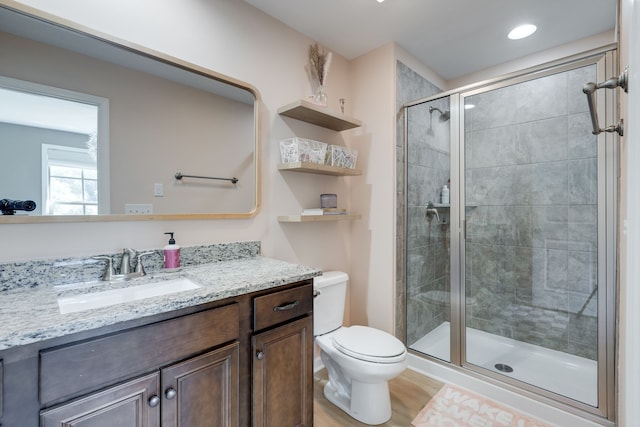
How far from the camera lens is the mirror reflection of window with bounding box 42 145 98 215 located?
3.84 feet

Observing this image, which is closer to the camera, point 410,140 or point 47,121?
point 47,121

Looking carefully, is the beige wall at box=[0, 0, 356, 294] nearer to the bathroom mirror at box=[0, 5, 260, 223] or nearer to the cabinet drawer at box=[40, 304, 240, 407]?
the bathroom mirror at box=[0, 5, 260, 223]

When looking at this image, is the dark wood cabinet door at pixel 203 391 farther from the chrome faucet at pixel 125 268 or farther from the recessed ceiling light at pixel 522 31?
the recessed ceiling light at pixel 522 31

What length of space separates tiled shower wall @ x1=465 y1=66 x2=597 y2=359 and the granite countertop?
1.63 meters

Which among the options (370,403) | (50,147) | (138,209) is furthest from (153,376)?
(370,403)

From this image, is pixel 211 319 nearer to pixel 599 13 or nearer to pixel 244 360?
pixel 244 360

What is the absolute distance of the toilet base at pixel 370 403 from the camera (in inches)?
64.9

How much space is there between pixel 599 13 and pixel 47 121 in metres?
3.10

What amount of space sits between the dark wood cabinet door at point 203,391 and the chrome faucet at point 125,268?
0.53 m

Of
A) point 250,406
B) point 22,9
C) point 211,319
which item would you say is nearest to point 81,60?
point 22,9

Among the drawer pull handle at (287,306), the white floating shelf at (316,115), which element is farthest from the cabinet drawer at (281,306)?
the white floating shelf at (316,115)

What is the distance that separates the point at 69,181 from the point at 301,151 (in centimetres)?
115

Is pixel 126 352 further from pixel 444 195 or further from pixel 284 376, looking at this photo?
pixel 444 195

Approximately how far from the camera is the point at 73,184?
4.00 ft
